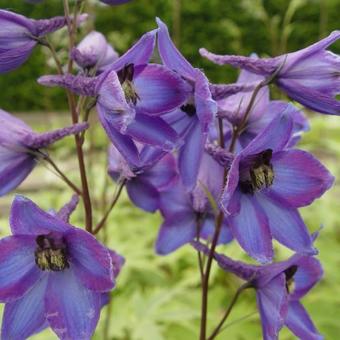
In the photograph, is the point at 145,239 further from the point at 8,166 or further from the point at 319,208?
the point at 8,166

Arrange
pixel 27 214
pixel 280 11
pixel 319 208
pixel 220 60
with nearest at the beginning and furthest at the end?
pixel 27 214
pixel 220 60
pixel 319 208
pixel 280 11

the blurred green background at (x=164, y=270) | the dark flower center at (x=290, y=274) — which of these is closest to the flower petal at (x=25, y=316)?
the blurred green background at (x=164, y=270)

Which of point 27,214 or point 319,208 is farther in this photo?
point 319,208

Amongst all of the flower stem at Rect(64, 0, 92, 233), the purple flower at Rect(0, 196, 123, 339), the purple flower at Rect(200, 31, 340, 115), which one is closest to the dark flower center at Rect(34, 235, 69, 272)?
the purple flower at Rect(0, 196, 123, 339)

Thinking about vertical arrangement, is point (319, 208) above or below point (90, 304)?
below

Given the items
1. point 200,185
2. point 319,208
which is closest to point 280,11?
point 319,208

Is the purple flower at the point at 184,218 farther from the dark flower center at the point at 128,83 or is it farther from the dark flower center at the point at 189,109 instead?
the dark flower center at the point at 128,83

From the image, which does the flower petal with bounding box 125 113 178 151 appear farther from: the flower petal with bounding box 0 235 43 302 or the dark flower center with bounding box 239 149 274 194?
the flower petal with bounding box 0 235 43 302
